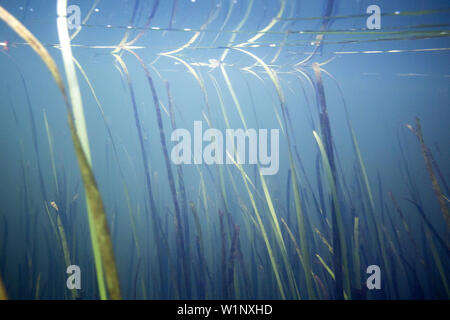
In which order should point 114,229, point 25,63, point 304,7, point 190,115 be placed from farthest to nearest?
point 190,115
point 25,63
point 114,229
point 304,7

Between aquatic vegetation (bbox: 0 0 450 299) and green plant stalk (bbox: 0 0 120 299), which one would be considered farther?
aquatic vegetation (bbox: 0 0 450 299)

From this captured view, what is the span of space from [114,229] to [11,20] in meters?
3.58

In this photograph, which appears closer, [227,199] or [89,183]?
[89,183]

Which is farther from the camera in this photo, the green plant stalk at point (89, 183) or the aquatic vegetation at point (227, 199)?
the aquatic vegetation at point (227, 199)

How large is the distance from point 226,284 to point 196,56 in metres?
5.05

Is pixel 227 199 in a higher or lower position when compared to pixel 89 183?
higher

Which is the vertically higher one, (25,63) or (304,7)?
(25,63)

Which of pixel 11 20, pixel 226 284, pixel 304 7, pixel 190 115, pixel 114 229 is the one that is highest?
pixel 190 115

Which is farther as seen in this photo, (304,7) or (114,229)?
(114,229)

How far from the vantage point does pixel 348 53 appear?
6.08 m
